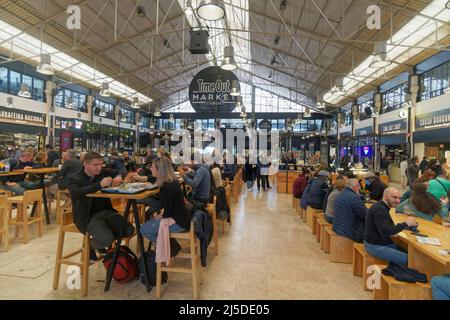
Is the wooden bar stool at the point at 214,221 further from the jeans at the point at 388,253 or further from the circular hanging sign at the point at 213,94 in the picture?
the jeans at the point at 388,253

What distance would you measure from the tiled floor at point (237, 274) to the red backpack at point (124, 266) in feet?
0.25

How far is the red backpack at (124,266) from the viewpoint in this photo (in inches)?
120

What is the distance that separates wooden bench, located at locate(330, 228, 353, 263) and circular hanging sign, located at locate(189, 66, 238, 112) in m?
2.78

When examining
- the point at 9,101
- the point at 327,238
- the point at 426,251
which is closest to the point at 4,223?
the point at 327,238

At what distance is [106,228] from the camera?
115 inches

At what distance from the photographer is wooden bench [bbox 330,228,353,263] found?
153 inches

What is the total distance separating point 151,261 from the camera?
3057 millimetres

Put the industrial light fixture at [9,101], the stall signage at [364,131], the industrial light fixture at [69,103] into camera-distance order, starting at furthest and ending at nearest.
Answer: the stall signage at [364,131] → the industrial light fixture at [69,103] → the industrial light fixture at [9,101]

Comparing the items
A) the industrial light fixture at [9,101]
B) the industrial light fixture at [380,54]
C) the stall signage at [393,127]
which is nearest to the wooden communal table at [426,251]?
the industrial light fixture at [380,54]

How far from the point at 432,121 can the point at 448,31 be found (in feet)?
12.6

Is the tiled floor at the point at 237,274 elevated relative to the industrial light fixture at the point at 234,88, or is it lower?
lower

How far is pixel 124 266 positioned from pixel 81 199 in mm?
833

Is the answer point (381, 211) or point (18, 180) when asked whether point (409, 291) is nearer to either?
point (381, 211)
